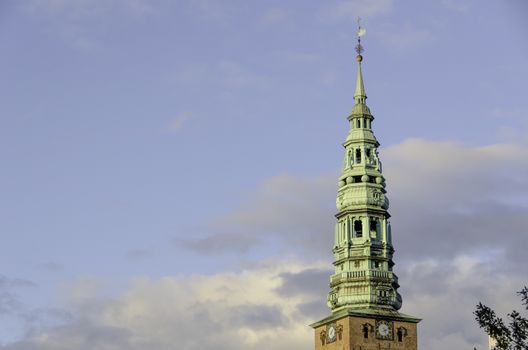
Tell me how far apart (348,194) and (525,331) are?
3682 inches

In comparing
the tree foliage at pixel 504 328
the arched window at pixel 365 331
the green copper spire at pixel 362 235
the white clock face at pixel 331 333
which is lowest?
the tree foliage at pixel 504 328

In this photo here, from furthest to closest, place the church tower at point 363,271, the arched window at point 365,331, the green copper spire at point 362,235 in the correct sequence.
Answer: the green copper spire at point 362,235, the church tower at point 363,271, the arched window at point 365,331

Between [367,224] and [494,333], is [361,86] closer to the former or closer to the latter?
[367,224]

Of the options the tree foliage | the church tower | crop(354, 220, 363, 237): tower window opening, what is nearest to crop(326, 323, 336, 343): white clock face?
the church tower

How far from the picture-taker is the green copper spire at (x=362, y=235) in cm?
14950

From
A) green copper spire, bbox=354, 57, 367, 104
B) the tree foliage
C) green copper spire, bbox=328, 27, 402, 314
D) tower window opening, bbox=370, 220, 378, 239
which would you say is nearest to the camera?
the tree foliage

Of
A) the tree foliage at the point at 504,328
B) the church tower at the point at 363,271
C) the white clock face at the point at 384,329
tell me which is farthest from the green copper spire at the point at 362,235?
the tree foliage at the point at 504,328

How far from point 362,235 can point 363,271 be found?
5.69 m

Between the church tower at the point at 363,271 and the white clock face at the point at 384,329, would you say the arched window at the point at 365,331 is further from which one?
the white clock face at the point at 384,329

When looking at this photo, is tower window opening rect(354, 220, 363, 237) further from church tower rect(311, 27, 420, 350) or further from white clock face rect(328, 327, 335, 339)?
white clock face rect(328, 327, 335, 339)

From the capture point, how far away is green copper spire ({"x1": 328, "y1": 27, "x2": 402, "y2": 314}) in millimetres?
149500

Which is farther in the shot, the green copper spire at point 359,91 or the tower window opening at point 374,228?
the green copper spire at point 359,91

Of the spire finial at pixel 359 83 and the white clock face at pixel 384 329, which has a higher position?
the spire finial at pixel 359 83

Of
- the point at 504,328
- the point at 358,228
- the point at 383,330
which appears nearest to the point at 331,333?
the point at 383,330
